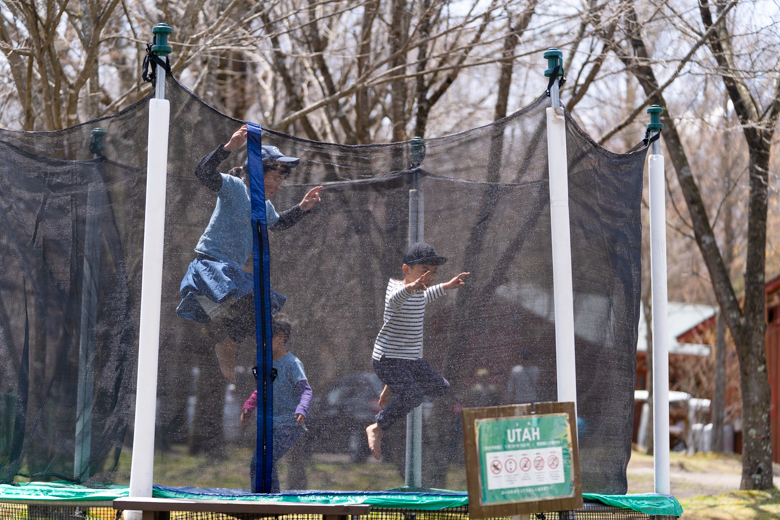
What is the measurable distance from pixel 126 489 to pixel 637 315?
2.90 m

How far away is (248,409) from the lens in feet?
11.3

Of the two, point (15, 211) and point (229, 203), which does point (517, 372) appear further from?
point (15, 211)

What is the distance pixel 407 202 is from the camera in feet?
12.3

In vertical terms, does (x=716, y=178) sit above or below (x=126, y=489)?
above

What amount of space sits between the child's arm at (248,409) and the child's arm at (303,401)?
0.20m

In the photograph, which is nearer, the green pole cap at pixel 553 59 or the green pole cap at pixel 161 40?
the green pole cap at pixel 161 40

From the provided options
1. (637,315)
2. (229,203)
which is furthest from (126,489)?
(637,315)

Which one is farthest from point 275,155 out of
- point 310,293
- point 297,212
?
point 310,293

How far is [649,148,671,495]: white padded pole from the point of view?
4.05m

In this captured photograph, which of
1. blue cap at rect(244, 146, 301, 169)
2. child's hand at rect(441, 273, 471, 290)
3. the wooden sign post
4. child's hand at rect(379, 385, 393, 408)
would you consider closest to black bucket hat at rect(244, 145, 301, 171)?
blue cap at rect(244, 146, 301, 169)

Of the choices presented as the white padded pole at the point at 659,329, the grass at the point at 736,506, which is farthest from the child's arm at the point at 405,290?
the grass at the point at 736,506

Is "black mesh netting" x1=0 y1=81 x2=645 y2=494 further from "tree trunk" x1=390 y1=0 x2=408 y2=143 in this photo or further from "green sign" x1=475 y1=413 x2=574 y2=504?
"tree trunk" x1=390 y1=0 x2=408 y2=143

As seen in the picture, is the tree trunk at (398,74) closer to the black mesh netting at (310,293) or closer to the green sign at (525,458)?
the black mesh netting at (310,293)

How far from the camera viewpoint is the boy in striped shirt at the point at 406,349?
355 cm
